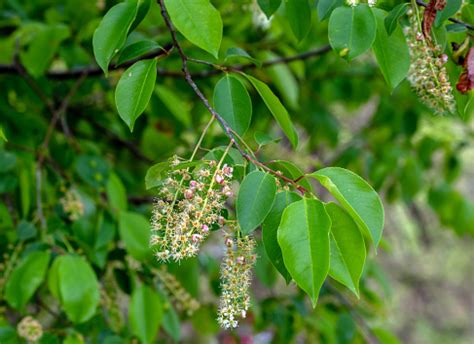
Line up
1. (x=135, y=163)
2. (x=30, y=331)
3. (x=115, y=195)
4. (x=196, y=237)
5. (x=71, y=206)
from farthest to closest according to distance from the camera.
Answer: (x=135, y=163) → (x=115, y=195) → (x=71, y=206) → (x=30, y=331) → (x=196, y=237)

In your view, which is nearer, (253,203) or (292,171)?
(253,203)

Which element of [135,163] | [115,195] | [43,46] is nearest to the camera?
[115,195]

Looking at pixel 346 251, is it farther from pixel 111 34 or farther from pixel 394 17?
pixel 111 34

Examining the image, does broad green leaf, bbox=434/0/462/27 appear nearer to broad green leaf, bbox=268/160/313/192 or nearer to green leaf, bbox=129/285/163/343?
broad green leaf, bbox=268/160/313/192

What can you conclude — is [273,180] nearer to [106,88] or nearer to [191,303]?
[191,303]

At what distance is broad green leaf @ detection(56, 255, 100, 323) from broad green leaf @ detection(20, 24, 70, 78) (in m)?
0.68

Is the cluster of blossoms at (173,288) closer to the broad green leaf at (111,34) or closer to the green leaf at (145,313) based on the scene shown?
the green leaf at (145,313)

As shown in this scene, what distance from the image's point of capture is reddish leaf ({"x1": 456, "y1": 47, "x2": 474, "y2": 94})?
1.06 metres

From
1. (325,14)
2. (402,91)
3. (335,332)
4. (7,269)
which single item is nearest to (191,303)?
(7,269)

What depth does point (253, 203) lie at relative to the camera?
87 centimetres

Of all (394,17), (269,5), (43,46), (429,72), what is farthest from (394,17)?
(43,46)

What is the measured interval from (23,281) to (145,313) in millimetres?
310

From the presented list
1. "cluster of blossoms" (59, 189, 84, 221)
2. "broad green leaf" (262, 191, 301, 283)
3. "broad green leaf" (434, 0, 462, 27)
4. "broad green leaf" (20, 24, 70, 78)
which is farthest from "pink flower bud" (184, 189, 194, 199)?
"broad green leaf" (20, 24, 70, 78)

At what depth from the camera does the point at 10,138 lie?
1831mm
